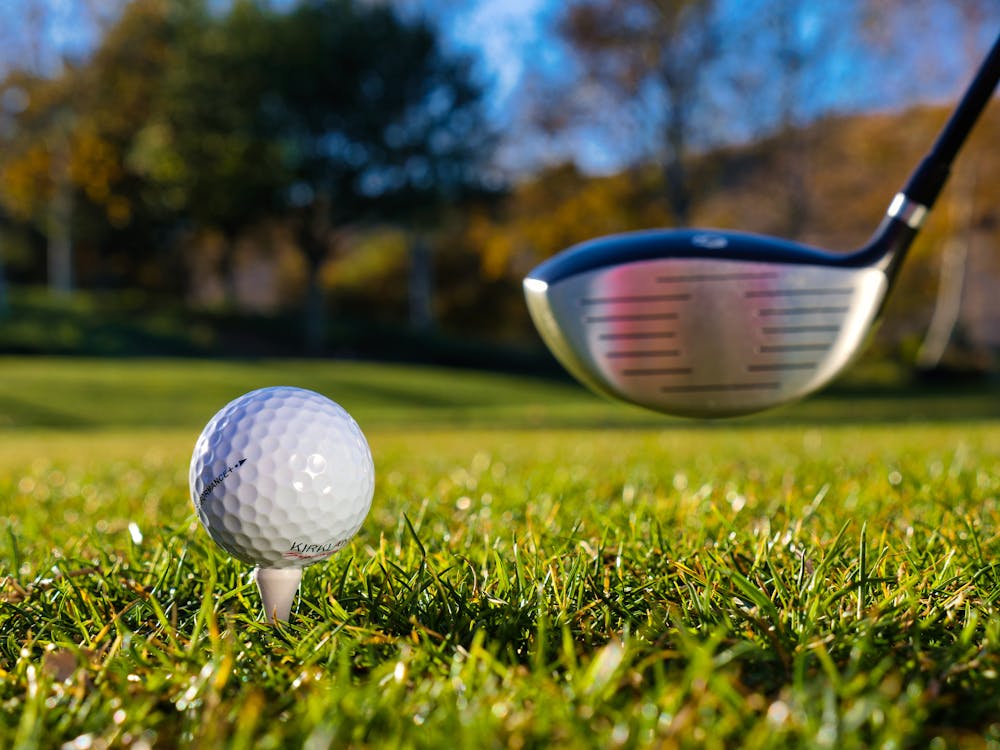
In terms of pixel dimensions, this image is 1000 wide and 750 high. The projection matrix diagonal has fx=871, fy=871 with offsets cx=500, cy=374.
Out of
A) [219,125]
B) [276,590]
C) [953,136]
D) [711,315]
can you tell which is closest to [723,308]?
[711,315]

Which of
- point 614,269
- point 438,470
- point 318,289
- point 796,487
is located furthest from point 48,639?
point 318,289

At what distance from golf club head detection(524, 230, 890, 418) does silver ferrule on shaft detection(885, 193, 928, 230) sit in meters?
0.12

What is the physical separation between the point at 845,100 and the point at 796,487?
20993mm

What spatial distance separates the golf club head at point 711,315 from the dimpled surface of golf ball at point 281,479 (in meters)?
0.56

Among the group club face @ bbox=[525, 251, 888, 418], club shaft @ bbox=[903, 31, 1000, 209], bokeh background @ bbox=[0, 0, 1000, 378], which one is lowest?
club face @ bbox=[525, 251, 888, 418]

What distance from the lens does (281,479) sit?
169cm

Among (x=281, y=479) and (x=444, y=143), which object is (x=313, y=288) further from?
(x=281, y=479)

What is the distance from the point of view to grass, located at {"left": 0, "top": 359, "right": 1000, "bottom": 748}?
108cm

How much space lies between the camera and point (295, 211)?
25969mm

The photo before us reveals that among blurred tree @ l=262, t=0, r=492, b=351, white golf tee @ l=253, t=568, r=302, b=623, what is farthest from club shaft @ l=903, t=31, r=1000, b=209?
blurred tree @ l=262, t=0, r=492, b=351

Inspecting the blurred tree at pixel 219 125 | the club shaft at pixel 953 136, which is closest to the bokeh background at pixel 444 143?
the blurred tree at pixel 219 125

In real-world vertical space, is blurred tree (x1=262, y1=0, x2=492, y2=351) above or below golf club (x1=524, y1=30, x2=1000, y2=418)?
above

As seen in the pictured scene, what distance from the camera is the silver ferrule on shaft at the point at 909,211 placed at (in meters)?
1.96

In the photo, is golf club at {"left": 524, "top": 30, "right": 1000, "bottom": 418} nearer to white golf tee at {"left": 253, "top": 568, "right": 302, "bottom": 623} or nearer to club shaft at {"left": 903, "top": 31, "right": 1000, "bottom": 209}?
club shaft at {"left": 903, "top": 31, "right": 1000, "bottom": 209}
